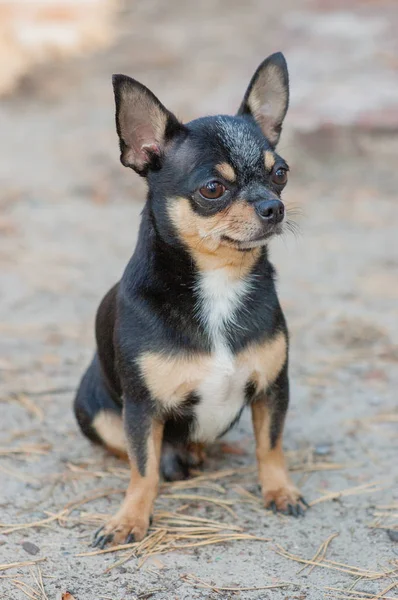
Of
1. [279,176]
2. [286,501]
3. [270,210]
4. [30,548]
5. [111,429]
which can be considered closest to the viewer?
[270,210]

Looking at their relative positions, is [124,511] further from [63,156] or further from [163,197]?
[63,156]

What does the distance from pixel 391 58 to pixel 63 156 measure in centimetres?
396

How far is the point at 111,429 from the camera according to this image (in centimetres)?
383

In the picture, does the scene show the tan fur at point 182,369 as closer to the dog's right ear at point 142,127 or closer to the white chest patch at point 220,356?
the white chest patch at point 220,356

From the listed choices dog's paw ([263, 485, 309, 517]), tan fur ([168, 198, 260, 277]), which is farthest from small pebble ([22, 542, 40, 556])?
tan fur ([168, 198, 260, 277])

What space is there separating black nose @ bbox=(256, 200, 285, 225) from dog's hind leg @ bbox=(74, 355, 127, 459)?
3.86 ft

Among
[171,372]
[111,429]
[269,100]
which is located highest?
[269,100]

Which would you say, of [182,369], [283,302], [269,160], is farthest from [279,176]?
[283,302]

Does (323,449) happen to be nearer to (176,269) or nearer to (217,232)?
(176,269)

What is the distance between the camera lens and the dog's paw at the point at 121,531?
3279 millimetres

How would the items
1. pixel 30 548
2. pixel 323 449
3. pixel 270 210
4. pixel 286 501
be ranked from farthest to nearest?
1. pixel 323 449
2. pixel 286 501
3. pixel 30 548
4. pixel 270 210

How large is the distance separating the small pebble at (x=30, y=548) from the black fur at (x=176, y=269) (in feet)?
1.64

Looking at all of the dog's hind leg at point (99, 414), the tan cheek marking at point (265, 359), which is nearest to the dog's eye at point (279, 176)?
the tan cheek marking at point (265, 359)

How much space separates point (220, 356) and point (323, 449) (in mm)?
1085
